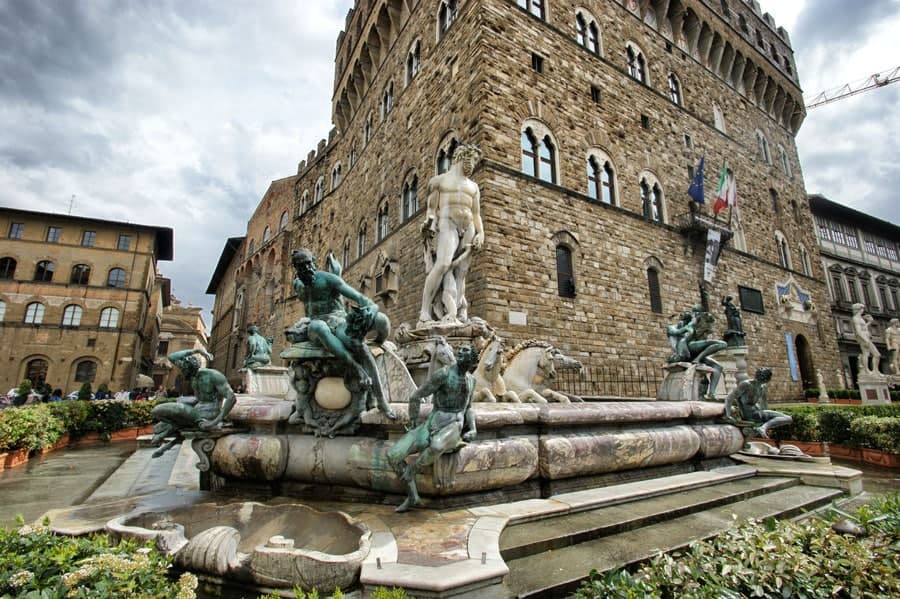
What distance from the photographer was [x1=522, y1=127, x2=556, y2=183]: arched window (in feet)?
40.2

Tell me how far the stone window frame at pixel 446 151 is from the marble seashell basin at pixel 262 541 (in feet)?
37.0

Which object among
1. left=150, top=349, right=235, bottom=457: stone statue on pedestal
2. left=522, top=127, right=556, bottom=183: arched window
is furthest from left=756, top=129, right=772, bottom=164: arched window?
left=150, top=349, right=235, bottom=457: stone statue on pedestal

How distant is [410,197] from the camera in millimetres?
15125

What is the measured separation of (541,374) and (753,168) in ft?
69.2

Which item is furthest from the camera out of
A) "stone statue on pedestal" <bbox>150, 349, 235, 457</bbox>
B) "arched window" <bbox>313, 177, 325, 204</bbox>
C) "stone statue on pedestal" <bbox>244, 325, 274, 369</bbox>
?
"arched window" <bbox>313, 177, 325, 204</bbox>

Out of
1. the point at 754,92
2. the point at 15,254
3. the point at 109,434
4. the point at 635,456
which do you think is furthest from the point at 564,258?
the point at 15,254

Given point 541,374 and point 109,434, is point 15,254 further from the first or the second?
point 541,374

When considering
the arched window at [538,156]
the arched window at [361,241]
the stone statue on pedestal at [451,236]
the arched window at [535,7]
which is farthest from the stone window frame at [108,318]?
the stone statue on pedestal at [451,236]

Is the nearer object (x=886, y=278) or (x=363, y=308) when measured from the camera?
(x=363, y=308)

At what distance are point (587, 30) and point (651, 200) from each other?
621 centimetres

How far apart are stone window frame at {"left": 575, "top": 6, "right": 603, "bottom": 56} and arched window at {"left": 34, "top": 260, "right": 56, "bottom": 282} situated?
32.5m

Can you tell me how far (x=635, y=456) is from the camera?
3.83m

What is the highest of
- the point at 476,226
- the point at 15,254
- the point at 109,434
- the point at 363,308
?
the point at 15,254

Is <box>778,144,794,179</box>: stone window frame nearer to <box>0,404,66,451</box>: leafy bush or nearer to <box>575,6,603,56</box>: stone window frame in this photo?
<box>575,6,603,56</box>: stone window frame
